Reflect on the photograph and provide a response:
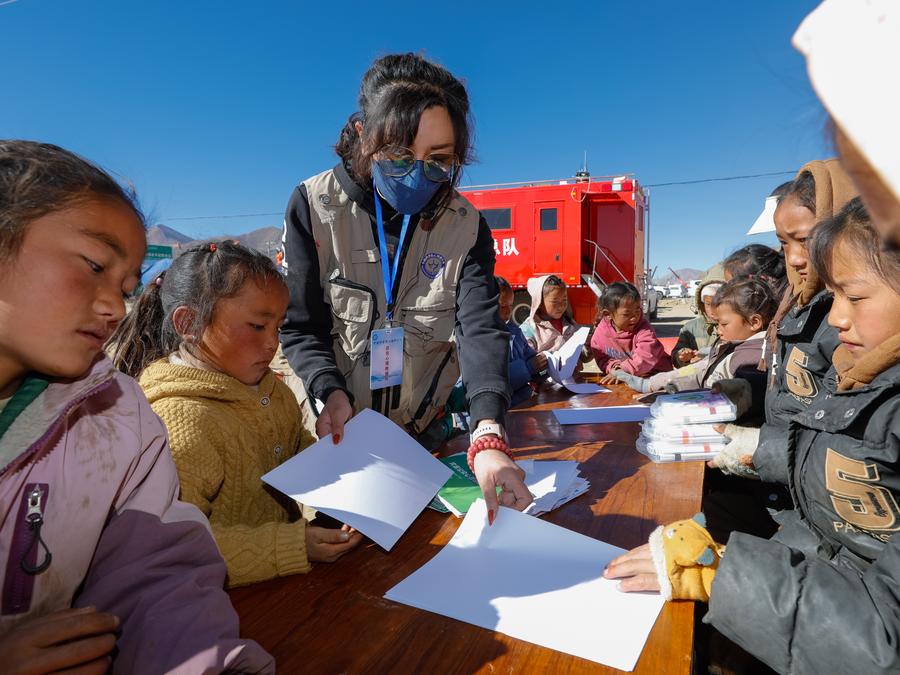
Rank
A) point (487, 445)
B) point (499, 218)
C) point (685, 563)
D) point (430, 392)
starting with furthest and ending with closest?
point (499, 218)
point (430, 392)
point (487, 445)
point (685, 563)

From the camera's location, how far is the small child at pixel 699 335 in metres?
3.73

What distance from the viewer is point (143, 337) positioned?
1437 millimetres

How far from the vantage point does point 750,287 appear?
2713mm

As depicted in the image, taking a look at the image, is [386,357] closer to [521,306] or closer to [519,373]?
[519,373]

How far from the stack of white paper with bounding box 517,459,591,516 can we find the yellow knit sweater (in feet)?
1.75

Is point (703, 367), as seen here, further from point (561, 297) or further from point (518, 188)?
point (518, 188)

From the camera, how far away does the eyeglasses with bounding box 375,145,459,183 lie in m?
1.40

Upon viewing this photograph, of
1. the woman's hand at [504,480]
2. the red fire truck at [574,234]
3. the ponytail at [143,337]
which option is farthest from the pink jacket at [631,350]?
the red fire truck at [574,234]

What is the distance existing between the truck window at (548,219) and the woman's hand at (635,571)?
348 inches

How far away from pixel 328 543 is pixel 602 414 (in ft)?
4.83

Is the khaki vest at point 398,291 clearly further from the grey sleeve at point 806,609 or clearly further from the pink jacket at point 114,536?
the grey sleeve at point 806,609

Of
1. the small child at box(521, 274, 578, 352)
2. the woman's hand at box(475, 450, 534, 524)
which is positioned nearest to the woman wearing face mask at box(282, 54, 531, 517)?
the woman's hand at box(475, 450, 534, 524)

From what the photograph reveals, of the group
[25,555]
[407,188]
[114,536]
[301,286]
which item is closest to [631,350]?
[407,188]

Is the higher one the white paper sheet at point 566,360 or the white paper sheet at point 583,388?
the white paper sheet at point 566,360
